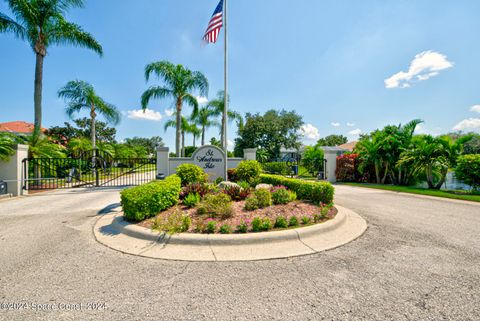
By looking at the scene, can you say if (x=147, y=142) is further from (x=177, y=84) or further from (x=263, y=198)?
(x=263, y=198)

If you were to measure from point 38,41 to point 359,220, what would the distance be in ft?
66.5

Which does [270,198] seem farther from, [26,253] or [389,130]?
[389,130]

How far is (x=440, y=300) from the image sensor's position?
94.3 inches

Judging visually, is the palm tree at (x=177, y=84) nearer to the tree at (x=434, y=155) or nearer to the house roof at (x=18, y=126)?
the tree at (x=434, y=155)

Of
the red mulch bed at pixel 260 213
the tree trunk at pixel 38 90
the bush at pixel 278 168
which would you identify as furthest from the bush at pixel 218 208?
the tree trunk at pixel 38 90

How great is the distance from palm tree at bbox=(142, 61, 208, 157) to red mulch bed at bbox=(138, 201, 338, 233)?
11938 millimetres

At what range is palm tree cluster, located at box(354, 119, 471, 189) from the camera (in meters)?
9.90

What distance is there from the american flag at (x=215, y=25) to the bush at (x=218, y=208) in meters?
6.79

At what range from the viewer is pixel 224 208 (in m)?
4.80

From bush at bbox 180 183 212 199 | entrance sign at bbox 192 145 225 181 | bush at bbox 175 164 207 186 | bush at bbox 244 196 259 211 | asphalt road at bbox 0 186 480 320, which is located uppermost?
entrance sign at bbox 192 145 225 181

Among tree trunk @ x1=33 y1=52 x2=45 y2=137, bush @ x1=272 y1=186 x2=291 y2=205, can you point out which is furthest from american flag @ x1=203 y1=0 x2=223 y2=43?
tree trunk @ x1=33 y1=52 x2=45 y2=137

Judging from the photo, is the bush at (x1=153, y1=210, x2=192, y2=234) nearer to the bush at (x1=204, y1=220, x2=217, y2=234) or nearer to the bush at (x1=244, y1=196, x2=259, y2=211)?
the bush at (x1=204, y1=220, x2=217, y2=234)

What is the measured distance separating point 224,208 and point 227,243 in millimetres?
1061

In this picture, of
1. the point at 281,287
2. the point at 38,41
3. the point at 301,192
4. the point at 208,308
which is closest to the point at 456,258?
the point at 281,287
